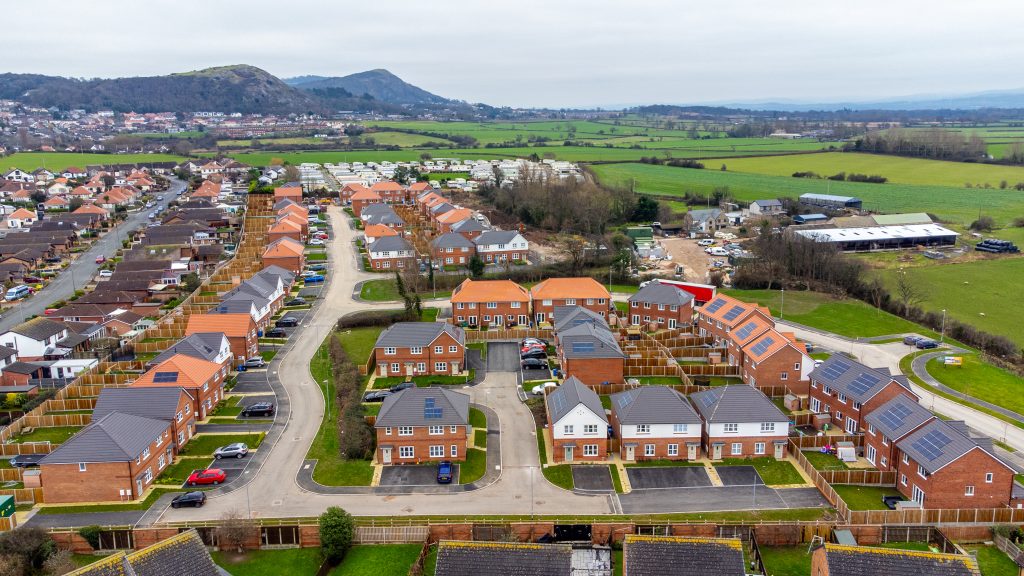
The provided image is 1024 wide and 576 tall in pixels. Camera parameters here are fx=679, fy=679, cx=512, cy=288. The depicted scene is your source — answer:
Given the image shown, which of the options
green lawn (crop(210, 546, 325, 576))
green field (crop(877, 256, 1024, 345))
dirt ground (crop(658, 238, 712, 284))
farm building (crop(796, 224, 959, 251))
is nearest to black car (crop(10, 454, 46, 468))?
green lawn (crop(210, 546, 325, 576))

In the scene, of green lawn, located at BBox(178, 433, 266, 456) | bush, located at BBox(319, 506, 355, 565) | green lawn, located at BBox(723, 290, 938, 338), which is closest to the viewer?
bush, located at BBox(319, 506, 355, 565)

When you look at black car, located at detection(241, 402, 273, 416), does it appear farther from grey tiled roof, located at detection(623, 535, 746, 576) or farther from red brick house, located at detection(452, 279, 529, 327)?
grey tiled roof, located at detection(623, 535, 746, 576)

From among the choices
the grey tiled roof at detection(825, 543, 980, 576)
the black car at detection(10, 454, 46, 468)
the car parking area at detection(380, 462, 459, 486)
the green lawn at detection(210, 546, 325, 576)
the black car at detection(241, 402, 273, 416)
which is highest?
the grey tiled roof at detection(825, 543, 980, 576)

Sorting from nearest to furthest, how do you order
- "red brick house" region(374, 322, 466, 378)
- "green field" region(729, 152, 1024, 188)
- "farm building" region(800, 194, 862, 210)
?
"red brick house" region(374, 322, 466, 378), "farm building" region(800, 194, 862, 210), "green field" region(729, 152, 1024, 188)

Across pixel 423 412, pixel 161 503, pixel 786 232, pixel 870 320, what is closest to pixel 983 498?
pixel 423 412

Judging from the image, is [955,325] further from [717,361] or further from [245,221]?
[245,221]

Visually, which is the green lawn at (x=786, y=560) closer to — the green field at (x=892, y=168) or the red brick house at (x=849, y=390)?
the red brick house at (x=849, y=390)

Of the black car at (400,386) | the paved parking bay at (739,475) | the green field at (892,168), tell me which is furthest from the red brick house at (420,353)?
the green field at (892,168)
